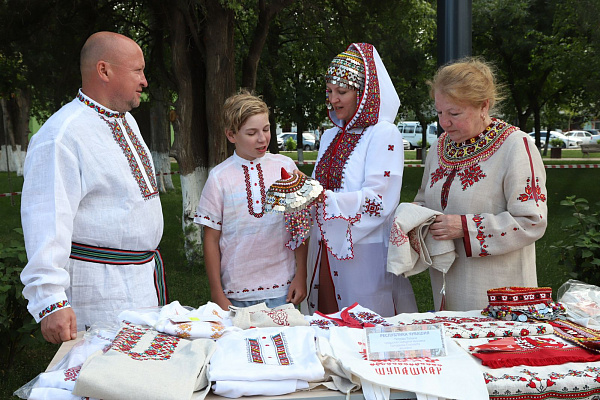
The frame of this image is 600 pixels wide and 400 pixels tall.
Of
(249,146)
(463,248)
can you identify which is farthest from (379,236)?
(249,146)

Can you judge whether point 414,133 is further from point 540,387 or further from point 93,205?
point 540,387

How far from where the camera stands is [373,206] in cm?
298

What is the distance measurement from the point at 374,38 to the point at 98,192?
7.69 meters

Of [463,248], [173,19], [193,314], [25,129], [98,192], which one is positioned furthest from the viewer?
[25,129]

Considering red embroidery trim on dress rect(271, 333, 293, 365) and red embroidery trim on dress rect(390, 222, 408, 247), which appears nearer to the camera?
red embroidery trim on dress rect(271, 333, 293, 365)

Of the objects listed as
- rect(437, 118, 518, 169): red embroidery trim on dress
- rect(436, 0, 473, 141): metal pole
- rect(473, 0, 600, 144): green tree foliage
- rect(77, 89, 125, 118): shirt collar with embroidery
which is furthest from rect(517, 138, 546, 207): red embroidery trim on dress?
rect(473, 0, 600, 144): green tree foliage

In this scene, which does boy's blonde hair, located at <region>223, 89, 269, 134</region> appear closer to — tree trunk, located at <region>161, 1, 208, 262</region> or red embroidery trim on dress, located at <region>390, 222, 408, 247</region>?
red embroidery trim on dress, located at <region>390, 222, 408, 247</region>

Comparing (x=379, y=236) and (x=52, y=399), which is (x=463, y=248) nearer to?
(x=379, y=236)

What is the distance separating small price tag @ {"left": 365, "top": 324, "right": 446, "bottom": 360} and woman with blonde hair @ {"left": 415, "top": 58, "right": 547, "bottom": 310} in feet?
2.52

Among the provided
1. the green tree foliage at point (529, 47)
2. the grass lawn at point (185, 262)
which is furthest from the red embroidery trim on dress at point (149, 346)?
the green tree foliage at point (529, 47)

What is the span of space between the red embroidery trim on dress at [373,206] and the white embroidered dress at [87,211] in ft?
3.22

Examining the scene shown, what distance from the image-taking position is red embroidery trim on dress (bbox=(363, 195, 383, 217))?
2.98 m

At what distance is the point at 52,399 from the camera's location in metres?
1.80

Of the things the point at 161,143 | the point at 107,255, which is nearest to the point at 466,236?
the point at 107,255
